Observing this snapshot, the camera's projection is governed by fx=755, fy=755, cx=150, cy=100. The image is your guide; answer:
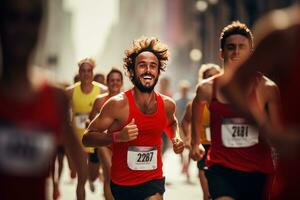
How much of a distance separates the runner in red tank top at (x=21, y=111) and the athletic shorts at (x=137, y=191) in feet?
9.07

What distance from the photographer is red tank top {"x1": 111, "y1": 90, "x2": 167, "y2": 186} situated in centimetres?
588

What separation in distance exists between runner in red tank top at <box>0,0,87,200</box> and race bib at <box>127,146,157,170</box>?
2.78 m

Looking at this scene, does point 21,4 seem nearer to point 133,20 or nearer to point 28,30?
point 28,30

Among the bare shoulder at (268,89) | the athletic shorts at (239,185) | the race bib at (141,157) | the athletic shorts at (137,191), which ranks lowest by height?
the athletic shorts at (137,191)

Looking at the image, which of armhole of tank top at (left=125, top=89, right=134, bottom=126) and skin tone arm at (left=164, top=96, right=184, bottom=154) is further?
skin tone arm at (left=164, top=96, right=184, bottom=154)

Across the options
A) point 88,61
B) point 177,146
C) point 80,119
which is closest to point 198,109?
point 177,146

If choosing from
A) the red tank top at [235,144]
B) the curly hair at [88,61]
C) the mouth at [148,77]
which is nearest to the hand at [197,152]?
the red tank top at [235,144]

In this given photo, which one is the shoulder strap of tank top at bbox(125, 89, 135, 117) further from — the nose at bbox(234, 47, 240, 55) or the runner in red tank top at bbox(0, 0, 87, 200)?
the runner in red tank top at bbox(0, 0, 87, 200)

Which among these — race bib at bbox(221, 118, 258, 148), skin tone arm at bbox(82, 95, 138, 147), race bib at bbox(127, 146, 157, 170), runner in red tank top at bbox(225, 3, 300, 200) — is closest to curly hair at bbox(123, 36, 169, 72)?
skin tone arm at bbox(82, 95, 138, 147)

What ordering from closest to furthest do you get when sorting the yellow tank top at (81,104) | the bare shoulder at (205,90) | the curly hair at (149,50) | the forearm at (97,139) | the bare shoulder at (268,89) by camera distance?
the bare shoulder at (268,89) → the bare shoulder at (205,90) → the forearm at (97,139) → the curly hair at (149,50) → the yellow tank top at (81,104)

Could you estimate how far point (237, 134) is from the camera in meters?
5.24

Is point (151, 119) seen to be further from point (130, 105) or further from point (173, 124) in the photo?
point (173, 124)

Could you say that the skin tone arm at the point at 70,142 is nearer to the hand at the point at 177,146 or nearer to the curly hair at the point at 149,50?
the hand at the point at 177,146

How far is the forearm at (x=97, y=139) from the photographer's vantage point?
5.73m
